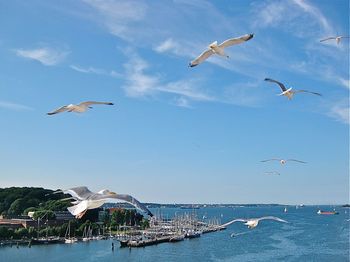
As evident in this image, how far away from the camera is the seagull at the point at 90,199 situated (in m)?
5.36

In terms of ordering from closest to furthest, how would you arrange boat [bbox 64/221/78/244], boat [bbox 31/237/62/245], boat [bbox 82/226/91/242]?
boat [bbox 31/237/62/245]
boat [bbox 64/221/78/244]
boat [bbox 82/226/91/242]

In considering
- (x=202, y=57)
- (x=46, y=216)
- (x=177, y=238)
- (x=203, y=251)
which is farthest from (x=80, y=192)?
(x=46, y=216)

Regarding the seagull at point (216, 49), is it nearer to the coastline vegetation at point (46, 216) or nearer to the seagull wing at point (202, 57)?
the seagull wing at point (202, 57)

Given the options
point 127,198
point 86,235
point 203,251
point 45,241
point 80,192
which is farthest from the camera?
point 86,235

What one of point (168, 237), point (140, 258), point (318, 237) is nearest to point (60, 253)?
point (140, 258)

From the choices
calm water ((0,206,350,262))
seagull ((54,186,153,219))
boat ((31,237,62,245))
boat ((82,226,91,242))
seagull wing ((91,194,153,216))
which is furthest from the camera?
boat ((82,226,91,242))

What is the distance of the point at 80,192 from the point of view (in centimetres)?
637

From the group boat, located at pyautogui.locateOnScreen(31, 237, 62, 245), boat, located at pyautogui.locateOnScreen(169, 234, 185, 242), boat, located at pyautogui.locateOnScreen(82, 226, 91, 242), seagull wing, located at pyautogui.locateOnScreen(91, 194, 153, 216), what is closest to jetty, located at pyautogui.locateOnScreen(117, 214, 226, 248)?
boat, located at pyautogui.locateOnScreen(169, 234, 185, 242)

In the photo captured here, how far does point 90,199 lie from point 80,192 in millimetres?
482

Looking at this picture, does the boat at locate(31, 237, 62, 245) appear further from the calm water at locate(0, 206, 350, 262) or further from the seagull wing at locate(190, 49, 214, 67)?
the seagull wing at locate(190, 49, 214, 67)

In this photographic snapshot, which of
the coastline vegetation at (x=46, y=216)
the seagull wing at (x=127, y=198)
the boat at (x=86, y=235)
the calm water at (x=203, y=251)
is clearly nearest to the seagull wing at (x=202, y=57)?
the seagull wing at (x=127, y=198)

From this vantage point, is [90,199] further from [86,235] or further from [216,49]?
[86,235]

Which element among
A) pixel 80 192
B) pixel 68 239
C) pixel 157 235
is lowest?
pixel 68 239

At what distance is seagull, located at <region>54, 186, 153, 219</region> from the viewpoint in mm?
5355
